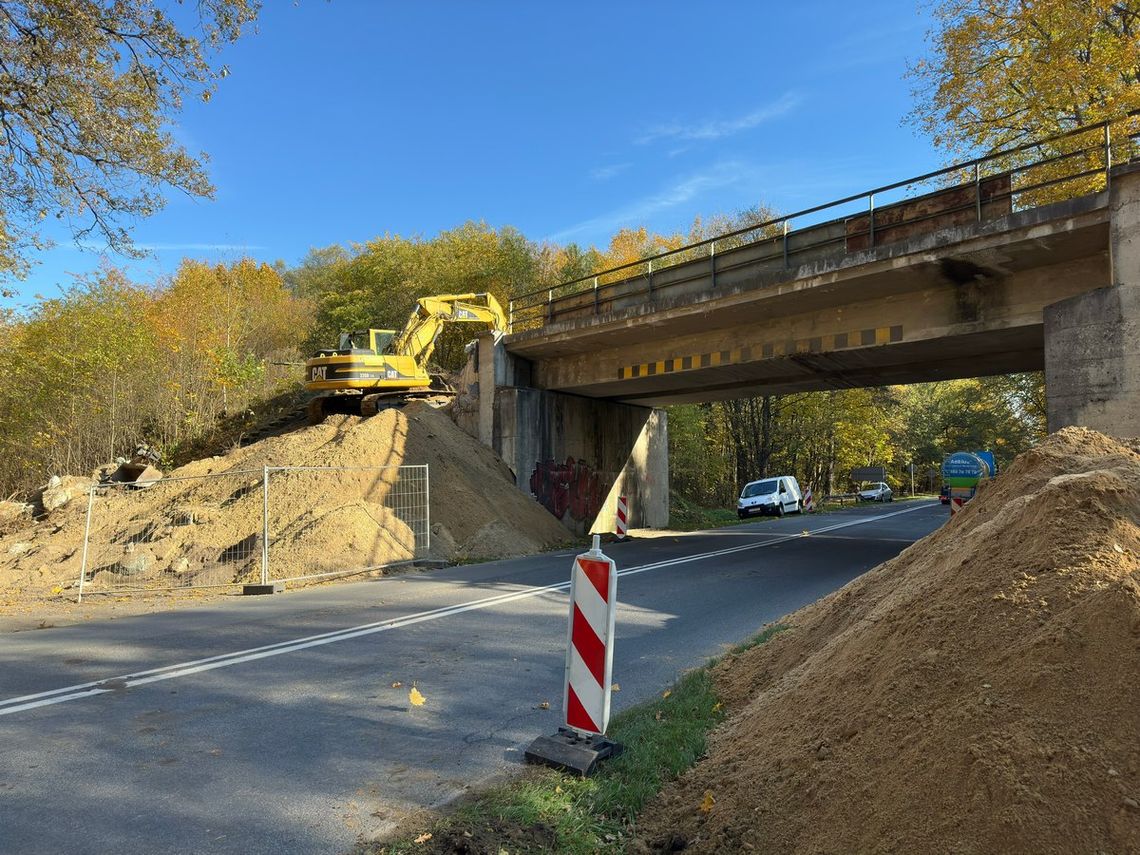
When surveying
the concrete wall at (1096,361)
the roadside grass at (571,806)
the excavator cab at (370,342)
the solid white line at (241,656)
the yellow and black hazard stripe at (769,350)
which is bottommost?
the solid white line at (241,656)

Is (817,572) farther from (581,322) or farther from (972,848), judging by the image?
(972,848)

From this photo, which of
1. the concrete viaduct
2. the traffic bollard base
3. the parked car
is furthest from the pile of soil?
the parked car

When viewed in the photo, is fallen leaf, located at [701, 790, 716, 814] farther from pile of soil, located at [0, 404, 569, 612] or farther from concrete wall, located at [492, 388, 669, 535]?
concrete wall, located at [492, 388, 669, 535]

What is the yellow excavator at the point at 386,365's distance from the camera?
1998 centimetres

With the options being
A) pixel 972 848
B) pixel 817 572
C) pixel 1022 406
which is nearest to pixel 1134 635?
pixel 972 848

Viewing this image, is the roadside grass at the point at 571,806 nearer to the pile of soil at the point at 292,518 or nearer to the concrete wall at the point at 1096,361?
the concrete wall at the point at 1096,361

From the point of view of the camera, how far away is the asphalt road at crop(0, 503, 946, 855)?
346cm

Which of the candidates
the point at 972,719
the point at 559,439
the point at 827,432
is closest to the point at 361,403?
the point at 559,439

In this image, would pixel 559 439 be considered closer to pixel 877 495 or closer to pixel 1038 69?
pixel 1038 69

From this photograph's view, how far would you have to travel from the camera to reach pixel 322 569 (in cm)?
1266

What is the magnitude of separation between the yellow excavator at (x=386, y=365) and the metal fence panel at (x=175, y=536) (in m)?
4.51

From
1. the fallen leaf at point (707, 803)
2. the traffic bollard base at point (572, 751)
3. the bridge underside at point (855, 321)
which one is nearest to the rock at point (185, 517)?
the bridge underside at point (855, 321)

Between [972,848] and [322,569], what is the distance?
11.9 m

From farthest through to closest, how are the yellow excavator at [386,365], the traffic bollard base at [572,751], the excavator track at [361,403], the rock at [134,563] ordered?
the excavator track at [361,403]
the yellow excavator at [386,365]
the rock at [134,563]
the traffic bollard base at [572,751]
